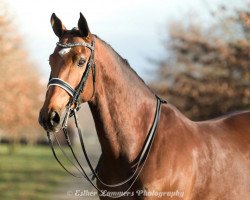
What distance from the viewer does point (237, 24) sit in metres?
15.5

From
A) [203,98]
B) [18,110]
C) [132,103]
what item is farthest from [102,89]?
[18,110]

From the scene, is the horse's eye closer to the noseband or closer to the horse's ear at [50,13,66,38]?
the noseband

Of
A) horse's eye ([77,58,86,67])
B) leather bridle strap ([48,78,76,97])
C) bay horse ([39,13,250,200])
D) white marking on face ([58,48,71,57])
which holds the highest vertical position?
white marking on face ([58,48,71,57])

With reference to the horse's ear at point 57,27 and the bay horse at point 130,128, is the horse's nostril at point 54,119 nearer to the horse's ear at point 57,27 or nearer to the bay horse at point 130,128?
the bay horse at point 130,128

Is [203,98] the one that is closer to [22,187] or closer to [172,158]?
[22,187]

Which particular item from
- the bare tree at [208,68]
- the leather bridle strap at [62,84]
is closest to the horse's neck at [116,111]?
the leather bridle strap at [62,84]

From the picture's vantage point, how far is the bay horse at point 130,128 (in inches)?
178

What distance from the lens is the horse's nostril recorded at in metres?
4.34

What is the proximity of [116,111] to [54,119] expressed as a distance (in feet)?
2.11

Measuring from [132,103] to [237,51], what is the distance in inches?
451

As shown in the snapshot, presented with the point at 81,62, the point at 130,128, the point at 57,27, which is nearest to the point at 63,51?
the point at 81,62

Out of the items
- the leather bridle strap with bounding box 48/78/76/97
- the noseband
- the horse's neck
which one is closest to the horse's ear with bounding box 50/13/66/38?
the noseband

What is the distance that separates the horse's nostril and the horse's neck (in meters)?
0.46

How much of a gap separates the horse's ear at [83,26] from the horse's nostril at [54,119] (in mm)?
797
